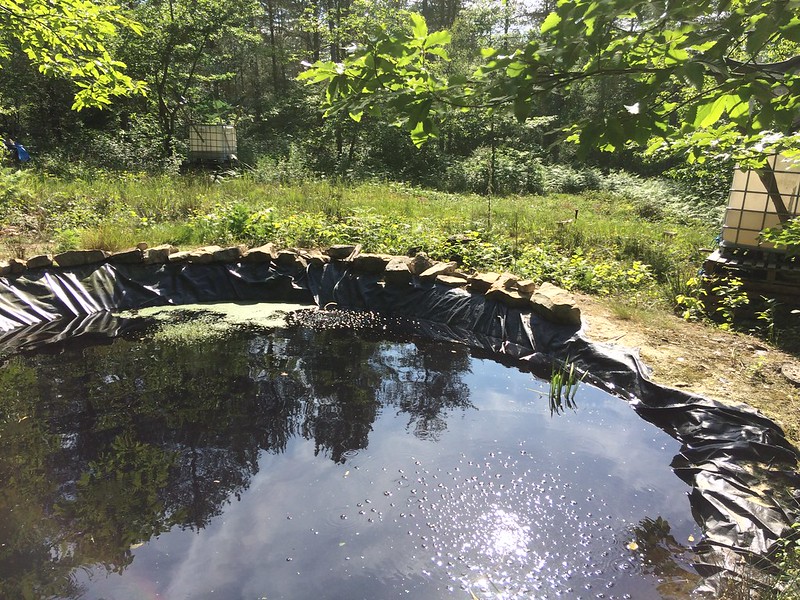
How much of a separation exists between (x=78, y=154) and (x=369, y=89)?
469 inches

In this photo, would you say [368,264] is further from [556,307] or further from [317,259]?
[556,307]

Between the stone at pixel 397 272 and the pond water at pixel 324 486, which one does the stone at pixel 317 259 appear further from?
the pond water at pixel 324 486

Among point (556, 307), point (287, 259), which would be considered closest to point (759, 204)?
point (556, 307)

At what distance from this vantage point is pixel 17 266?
5.16 metres

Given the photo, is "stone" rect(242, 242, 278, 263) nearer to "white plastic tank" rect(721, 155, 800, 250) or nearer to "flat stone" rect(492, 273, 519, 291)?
"flat stone" rect(492, 273, 519, 291)

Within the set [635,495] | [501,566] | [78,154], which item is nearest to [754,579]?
[635,495]

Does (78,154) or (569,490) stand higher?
(78,154)

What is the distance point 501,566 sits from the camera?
2.29m

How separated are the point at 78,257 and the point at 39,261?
342mm

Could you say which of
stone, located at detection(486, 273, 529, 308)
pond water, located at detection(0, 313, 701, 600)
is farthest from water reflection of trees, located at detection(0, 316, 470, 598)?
stone, located at detection(486, 273, 529, 308)

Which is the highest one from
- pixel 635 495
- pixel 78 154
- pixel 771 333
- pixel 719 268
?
pixel 78 154

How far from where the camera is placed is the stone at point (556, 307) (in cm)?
436

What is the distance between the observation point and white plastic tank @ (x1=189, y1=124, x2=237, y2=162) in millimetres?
12672

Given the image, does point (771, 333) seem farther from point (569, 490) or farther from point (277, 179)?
point (277, 179)
